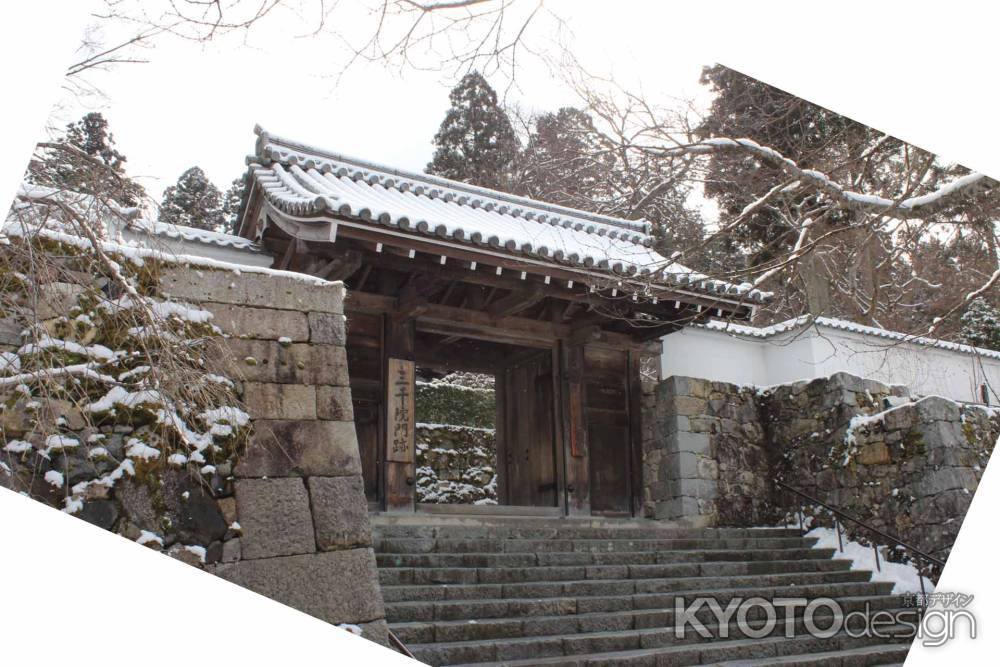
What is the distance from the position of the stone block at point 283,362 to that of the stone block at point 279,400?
3 centimetres

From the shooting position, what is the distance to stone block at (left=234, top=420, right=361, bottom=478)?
3.13 m

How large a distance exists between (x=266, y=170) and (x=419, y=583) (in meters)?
Result: 3.77

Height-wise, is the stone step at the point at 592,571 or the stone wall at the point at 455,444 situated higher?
the stone wall at the point at 455,444

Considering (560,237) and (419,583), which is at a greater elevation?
(560,237)

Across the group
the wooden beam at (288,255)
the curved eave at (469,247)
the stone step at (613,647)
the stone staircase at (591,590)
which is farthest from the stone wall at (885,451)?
the wooden beam at (288,255)

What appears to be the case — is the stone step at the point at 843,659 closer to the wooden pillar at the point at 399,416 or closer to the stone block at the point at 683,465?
the stone block at the point at 683,465

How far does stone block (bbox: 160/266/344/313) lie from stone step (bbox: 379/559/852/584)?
146 cm

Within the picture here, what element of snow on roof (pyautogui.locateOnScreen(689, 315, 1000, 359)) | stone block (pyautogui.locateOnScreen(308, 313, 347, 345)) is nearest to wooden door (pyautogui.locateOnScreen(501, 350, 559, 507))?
snow on roof (pyautogui.locateOnScreen(689, 315, 1000, 359))

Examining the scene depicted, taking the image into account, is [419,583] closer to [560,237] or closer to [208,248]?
[208,248]

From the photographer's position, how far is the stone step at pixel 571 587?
3.82 metres

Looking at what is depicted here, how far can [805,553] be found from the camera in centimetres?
577

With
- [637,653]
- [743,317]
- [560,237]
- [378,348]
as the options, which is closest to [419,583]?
[637,653]

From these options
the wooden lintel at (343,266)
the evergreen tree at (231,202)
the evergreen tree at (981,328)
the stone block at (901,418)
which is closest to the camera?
the wooden lintel at (343,266)

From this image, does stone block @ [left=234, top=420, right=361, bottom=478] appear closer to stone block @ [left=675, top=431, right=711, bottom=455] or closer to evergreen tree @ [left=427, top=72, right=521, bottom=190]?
stone block @ [left=675, top=431, right=711, bottom=455]
